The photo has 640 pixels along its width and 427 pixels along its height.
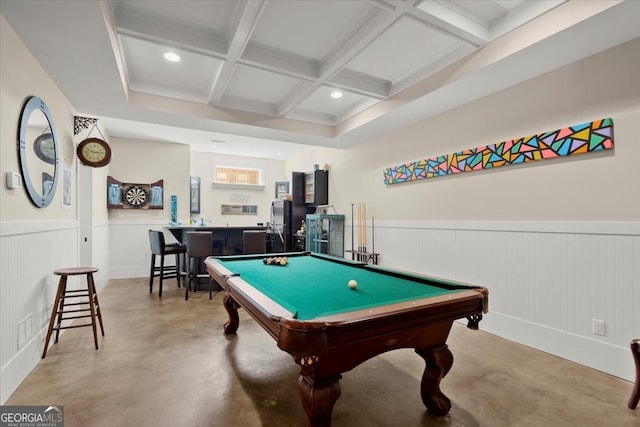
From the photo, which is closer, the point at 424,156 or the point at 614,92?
the point at 614,92

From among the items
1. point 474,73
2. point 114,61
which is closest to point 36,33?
point 114,61

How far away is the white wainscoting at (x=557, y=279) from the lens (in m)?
2.34

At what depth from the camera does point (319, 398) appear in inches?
55.8

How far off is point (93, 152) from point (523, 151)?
4.88 metres

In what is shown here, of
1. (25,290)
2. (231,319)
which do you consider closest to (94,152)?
(25,290)

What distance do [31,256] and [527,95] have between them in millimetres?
4585

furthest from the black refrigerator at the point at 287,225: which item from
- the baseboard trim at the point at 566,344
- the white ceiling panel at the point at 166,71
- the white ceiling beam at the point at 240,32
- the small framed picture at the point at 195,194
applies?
the baseboard trim at the point at 566,344

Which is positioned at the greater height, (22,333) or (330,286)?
(330,286)

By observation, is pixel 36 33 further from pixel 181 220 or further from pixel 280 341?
pixel 181 220

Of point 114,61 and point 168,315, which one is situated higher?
point 114,61

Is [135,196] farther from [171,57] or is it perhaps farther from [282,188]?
[171,57]

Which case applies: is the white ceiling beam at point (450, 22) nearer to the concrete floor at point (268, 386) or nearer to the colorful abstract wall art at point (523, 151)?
the colorful abstract wall art at point (523, 151)

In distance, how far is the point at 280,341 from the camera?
1.27m

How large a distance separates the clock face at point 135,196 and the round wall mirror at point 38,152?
3465 mm
